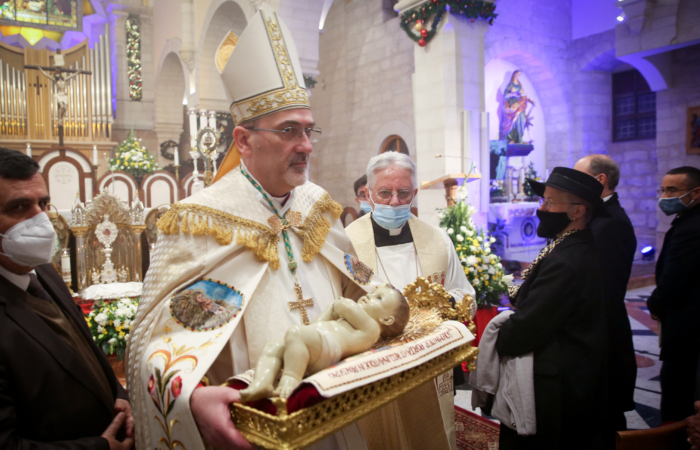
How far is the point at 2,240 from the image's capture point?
1.49 metres

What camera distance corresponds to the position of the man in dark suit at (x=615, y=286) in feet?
8.94

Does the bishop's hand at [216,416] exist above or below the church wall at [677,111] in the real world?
below

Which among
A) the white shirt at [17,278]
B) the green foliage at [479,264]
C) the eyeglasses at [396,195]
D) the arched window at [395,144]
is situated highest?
the arched window at [395,144]

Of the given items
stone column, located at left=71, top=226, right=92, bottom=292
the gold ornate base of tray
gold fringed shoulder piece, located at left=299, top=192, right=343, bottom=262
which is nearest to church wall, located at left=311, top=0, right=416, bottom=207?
stone column, located at left=71, top=226, right=92, bottom=292

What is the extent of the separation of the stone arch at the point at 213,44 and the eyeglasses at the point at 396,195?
7.77 metres

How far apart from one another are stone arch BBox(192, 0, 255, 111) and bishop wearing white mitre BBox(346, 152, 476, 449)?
7.71 meters

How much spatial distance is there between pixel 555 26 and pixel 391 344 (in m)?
12.3

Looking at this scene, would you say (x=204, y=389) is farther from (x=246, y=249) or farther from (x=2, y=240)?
(x=2, y=240)

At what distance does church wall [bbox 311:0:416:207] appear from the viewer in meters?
10.5

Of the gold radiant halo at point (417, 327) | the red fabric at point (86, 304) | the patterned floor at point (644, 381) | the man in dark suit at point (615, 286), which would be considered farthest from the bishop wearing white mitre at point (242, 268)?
the red fabric at point (86, 304)

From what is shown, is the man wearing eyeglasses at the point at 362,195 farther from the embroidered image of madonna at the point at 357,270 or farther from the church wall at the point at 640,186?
the church wall at the point at 640,186

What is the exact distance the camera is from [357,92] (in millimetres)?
11820

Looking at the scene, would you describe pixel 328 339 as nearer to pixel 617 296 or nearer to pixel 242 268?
pixel 242 268

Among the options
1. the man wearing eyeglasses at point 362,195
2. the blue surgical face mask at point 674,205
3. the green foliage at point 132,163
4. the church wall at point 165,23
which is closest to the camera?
the blue surgical face mask at point 674,205
